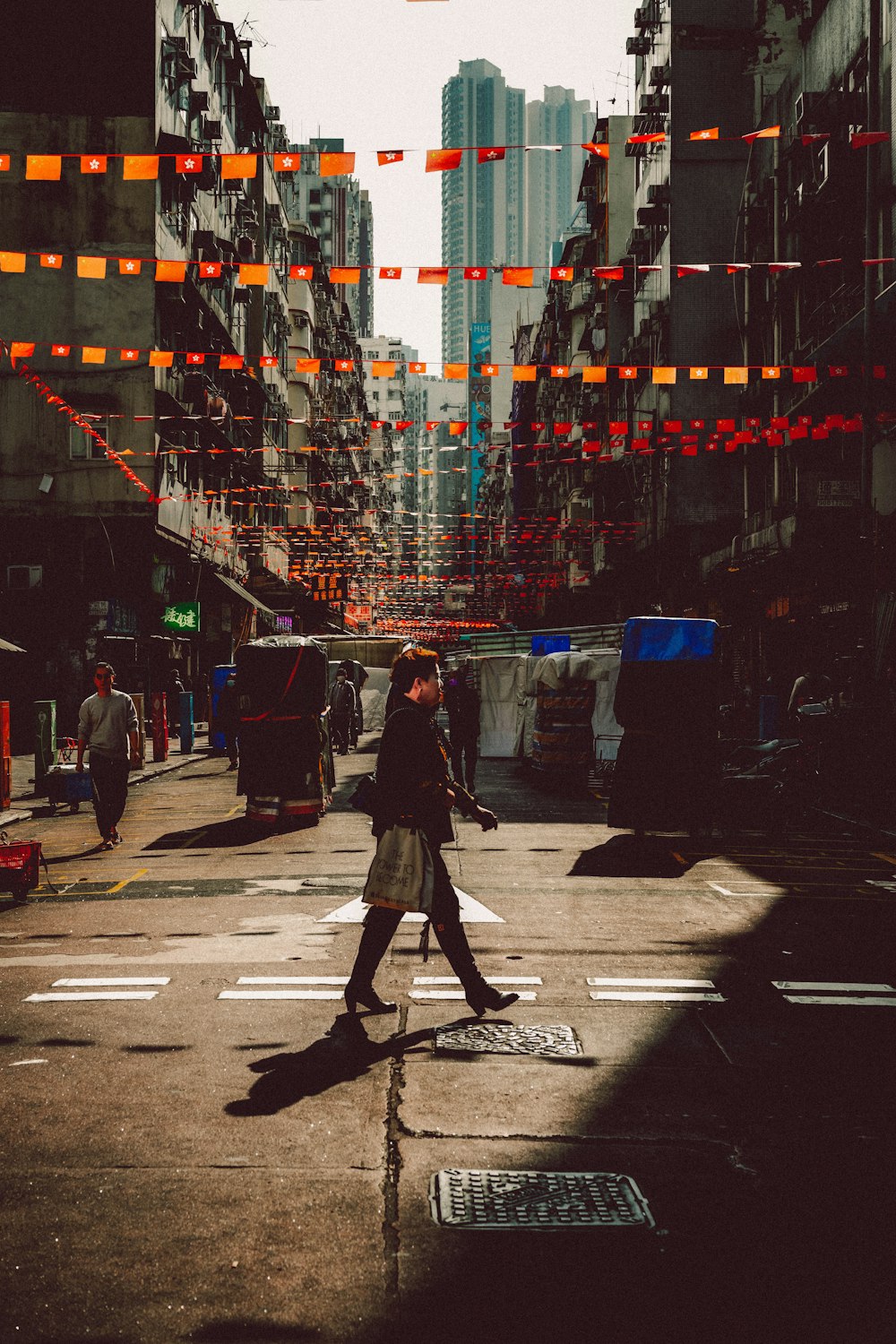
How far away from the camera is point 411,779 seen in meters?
6.98

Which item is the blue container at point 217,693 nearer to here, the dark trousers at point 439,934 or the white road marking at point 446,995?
the white road marking at point 446,995

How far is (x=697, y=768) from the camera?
15.6m

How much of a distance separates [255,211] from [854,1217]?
54.2 metres

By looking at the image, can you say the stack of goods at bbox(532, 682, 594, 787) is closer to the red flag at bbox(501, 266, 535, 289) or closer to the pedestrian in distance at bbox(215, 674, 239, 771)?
the pedestrian in distance at bbox(215, 674, 239, 771)

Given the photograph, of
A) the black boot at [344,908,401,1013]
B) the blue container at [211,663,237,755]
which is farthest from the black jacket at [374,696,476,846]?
the blue container at [211,663,237,755]

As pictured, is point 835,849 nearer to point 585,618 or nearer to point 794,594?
point 794,594

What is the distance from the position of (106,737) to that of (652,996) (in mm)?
8505

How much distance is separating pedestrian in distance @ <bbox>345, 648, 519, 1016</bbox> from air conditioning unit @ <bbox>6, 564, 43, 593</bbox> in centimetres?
2882

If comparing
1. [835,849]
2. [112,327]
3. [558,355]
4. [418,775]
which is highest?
[558,355]

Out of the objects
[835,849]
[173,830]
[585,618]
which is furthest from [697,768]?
[585,618]

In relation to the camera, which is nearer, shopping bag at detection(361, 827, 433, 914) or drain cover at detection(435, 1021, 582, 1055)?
drain cover at detection(435, 1021, 582, 1055)

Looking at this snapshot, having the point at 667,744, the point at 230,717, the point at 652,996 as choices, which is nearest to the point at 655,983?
the point at 652,996

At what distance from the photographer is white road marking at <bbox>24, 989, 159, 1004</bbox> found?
7.57 m

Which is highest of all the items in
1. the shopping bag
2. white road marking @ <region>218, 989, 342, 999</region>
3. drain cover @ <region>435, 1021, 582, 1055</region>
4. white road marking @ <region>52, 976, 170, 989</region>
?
the shopping bag
